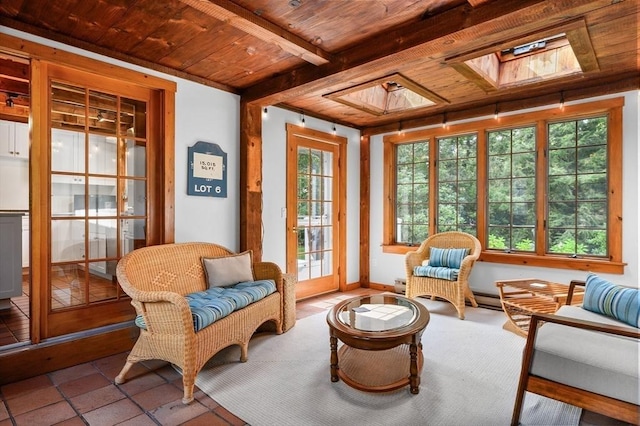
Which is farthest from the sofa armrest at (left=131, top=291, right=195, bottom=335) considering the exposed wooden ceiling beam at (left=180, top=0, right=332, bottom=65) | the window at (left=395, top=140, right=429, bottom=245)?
the window at (left=395, top=140, right=429, bottom=245)

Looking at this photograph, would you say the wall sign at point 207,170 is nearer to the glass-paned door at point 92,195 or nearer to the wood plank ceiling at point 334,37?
the glass-paned door at point 92,195

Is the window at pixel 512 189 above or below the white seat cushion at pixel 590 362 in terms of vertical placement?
above

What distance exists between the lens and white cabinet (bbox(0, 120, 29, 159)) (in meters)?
4.93

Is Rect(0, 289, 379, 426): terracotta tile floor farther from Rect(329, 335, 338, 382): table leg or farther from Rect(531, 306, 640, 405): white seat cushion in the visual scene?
Rect(531, 306, 640, 405): white seat cushion

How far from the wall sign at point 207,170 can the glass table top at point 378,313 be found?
72.1 inches

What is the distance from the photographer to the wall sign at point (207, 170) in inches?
134

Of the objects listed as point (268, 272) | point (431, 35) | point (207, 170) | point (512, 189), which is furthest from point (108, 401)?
point (512, 189)

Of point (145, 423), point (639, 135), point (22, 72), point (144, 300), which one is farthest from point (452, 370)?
point (22, 72)

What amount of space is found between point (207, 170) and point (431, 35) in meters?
2.37

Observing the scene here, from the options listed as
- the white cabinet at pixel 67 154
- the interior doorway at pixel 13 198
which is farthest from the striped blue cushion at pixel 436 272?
the interior doorway at pixel 13 198

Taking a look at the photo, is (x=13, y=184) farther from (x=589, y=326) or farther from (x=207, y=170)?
(x=589, y=326)

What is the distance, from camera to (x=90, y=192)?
2.88 metres

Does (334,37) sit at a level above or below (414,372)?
above

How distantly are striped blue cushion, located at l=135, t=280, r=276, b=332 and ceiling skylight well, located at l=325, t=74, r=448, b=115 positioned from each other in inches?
89.4
